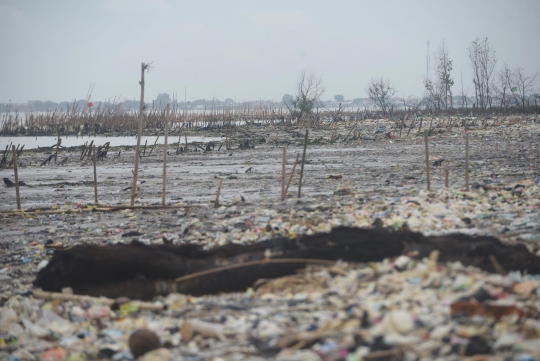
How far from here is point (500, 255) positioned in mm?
4082

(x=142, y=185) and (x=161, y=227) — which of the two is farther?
(x=142, y=185)

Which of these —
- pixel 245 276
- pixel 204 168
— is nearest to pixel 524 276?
pixel 245 276

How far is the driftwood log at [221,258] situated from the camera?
428 centimetres

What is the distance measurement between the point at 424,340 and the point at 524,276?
137 centimetres

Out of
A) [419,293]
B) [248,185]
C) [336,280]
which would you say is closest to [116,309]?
[336,280]

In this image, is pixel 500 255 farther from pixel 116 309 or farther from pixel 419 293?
pixel 116 309

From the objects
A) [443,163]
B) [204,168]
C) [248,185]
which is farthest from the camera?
[204,168]

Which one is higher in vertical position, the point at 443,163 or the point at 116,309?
the point at 443,163

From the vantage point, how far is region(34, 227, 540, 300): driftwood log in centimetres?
428

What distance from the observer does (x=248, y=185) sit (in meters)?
11.7

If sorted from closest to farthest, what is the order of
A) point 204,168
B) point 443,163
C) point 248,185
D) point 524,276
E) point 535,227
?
point 524,276 → point 535,227 → point 248,185 → point 443,163 → point 204,168

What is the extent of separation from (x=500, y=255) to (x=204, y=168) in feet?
39.8

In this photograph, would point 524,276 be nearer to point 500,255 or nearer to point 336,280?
point 500,255

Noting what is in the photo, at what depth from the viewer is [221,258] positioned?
461cm
